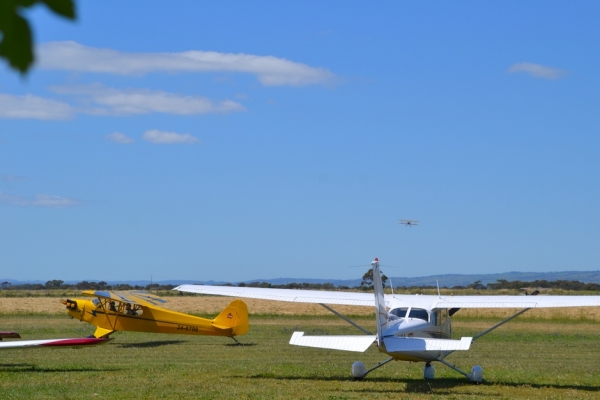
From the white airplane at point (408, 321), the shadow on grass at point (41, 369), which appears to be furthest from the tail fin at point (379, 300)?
the shadow on grass at point (41, 369)

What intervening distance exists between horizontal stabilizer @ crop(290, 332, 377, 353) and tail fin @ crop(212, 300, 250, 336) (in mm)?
8368

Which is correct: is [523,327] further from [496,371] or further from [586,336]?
[496,371]

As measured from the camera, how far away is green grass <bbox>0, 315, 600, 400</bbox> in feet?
37.7

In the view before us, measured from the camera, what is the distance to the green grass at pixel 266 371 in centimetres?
1150

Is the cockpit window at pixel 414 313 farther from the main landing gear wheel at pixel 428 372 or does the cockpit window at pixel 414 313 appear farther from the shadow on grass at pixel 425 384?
the main landing gear wheel at pixel 428 372

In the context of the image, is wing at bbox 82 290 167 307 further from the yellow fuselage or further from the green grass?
the green grass

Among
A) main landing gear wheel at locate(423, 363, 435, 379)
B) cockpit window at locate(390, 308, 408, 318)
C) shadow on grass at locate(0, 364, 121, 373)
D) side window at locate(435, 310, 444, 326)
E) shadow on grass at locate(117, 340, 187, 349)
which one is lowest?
shadow on grass at locate(117, 340, 187, 349)

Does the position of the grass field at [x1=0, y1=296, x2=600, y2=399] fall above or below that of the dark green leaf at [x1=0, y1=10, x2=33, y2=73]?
below

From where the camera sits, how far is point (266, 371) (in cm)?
1445

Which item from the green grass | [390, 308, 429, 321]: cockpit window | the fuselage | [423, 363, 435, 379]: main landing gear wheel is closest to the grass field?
the green grass

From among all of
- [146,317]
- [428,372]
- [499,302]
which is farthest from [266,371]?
[146,317]

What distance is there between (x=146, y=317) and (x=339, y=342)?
10753 mm

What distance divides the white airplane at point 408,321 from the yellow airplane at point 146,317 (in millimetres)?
6282

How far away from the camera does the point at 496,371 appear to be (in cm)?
1482
